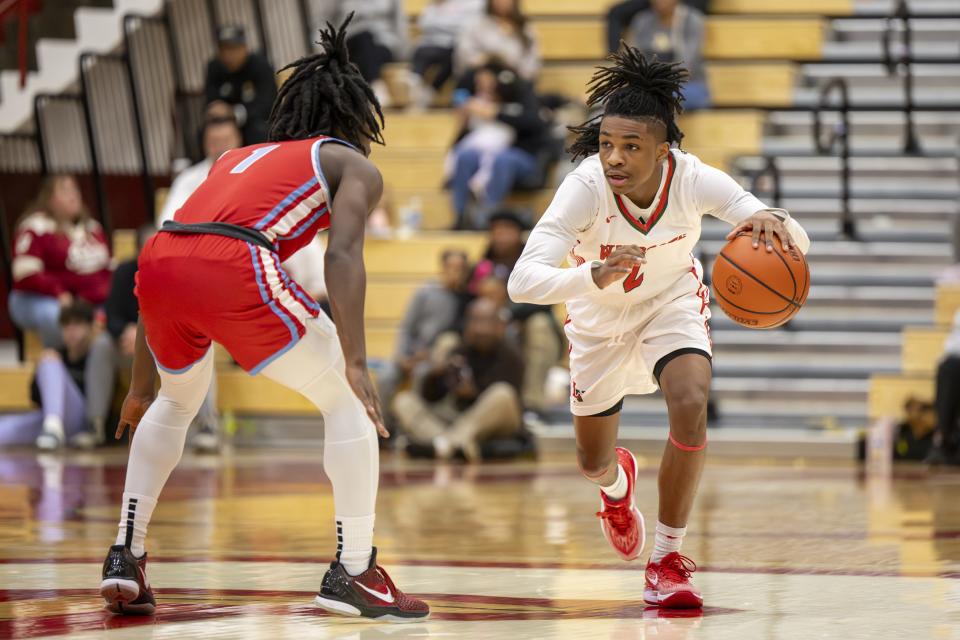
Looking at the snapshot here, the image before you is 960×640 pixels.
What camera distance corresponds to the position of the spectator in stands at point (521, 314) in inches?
437

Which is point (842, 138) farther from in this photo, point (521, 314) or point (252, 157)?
point (252, 157)

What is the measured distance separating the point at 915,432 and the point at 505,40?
4560 millimetres

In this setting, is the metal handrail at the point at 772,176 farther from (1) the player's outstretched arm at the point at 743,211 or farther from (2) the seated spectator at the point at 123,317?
(1) the player's outstretched arm at the point at 743,211

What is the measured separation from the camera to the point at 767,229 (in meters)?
4.70

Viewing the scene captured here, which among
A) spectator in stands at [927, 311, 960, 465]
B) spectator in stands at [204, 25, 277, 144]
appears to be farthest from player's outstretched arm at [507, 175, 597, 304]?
spectator in stands at [204, 25, 277, 144]

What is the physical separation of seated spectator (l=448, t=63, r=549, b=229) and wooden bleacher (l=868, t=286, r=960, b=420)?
3158 millimetres

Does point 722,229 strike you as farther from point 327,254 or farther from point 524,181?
point 327,254

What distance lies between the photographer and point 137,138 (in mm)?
12984

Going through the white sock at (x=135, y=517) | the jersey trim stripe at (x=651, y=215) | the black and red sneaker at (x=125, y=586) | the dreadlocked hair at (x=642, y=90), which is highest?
the dreadlocked hair at (x=642, y=90)

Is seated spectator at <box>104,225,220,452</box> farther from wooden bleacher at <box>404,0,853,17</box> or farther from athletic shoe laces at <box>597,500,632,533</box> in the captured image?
athletic shoe laces at <box>597,500,632,533</box>

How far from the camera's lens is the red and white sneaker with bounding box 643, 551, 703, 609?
4.39 m

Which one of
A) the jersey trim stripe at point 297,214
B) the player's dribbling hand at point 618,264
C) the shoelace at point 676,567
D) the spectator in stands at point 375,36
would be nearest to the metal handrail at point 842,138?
the spectator in stands at point 375,36

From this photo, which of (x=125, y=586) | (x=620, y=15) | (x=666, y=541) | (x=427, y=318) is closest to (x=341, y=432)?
(x=125, y=586)

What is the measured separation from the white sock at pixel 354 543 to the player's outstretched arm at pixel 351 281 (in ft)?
0.92
